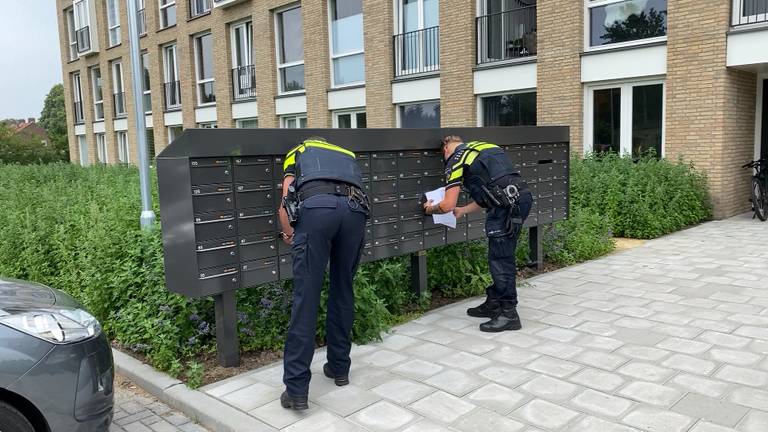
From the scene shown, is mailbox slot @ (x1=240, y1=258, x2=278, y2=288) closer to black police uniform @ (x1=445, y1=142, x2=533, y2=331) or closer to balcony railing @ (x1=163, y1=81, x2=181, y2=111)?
black police uniform @ (x1=445, y1=142, x2=533, y2=331)

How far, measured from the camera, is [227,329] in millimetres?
4465

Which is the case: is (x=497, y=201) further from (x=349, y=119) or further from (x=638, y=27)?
(x=349, y=119)

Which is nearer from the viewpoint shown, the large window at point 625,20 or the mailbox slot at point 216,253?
the mailbox slot at point 216,253

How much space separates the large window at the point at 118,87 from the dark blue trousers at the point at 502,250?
25.3 m

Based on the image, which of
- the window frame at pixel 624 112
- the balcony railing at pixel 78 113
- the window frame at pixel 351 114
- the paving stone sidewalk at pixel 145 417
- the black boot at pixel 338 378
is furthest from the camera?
the balcony railing at pixel 78 113

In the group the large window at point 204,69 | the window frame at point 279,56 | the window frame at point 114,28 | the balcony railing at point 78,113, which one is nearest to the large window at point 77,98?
the balcony railing at point 78,113

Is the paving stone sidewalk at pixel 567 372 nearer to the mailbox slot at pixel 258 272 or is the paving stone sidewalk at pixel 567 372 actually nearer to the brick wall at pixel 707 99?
the mailbox slot at pixel 258 272

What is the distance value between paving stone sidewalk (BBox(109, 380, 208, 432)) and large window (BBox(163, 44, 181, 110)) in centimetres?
2113

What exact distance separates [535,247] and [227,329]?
4.27 metres

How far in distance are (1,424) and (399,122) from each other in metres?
13.8

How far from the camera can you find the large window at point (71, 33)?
3025cm

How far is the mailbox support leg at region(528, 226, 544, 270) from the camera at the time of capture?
7.48 metres

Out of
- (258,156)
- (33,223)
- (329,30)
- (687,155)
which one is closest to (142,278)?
(258,156)

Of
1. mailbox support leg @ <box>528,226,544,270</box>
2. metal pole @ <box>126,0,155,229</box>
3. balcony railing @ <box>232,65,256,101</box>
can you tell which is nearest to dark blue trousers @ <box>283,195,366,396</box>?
metal pole @ <box>126,0,155,229</box>
